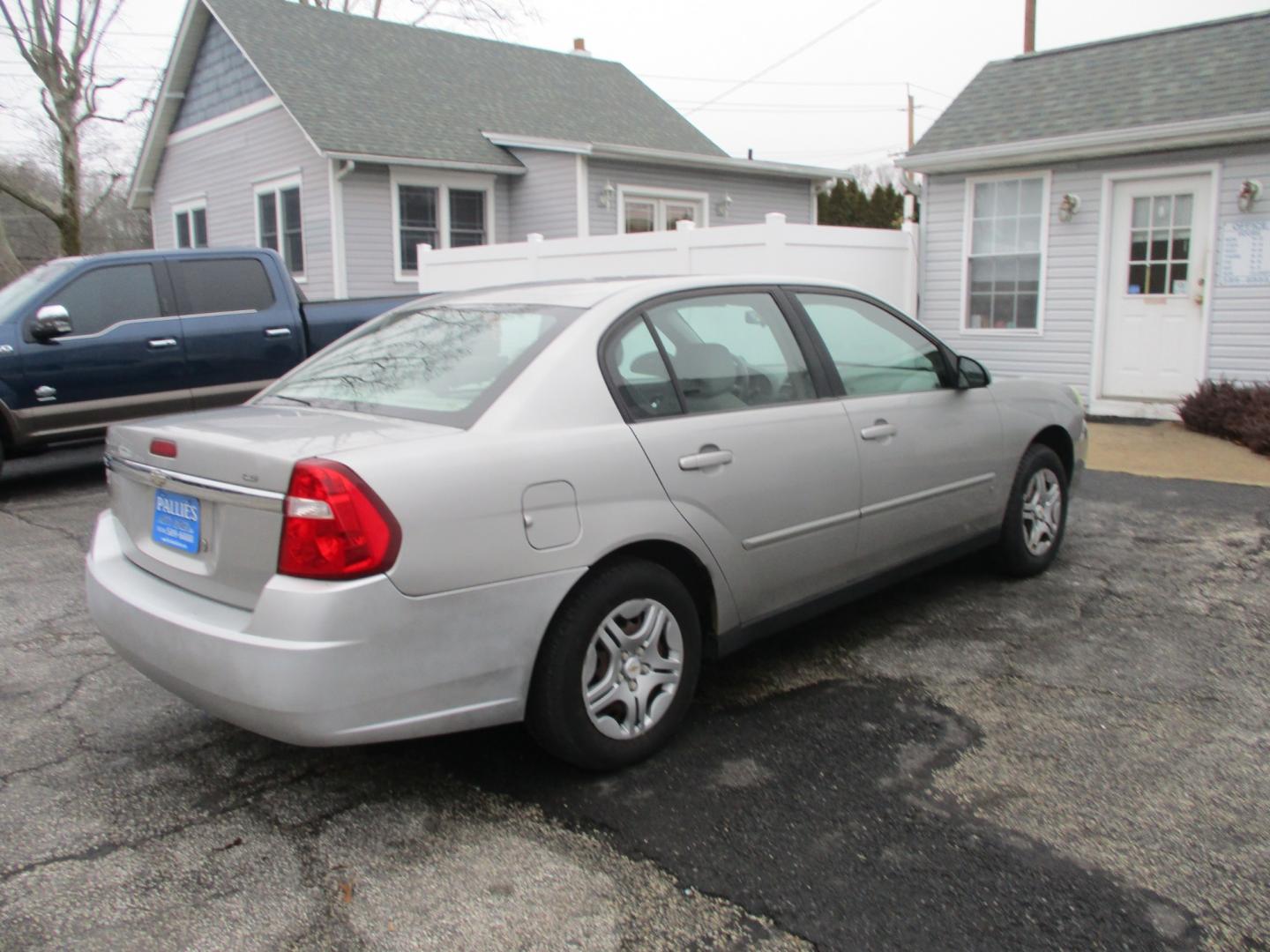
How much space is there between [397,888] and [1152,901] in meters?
1.89

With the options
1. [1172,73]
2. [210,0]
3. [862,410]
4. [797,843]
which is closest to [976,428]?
[862,410]

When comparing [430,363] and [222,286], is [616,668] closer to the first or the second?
[430,363]

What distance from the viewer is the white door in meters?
10.3

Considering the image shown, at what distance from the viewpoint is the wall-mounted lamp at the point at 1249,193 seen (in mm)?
9758

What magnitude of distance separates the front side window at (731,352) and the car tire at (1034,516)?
1627 millimetres

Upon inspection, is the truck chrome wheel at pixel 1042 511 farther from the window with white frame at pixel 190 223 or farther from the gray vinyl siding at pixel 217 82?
the window with white frame at pixel 190 223

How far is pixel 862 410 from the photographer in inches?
168

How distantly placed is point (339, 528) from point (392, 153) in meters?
14.1

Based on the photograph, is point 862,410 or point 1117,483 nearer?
point 862,410

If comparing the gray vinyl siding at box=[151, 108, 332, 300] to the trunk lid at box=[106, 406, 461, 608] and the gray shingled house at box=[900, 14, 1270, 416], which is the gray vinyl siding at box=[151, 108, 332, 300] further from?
the trunk lid at box=[106, 406, 461, 608]

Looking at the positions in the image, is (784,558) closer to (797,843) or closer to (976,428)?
(797,843)

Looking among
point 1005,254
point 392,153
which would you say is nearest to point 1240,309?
point 1005,254

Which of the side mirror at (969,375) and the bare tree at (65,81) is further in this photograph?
the bare tree at (65,81)

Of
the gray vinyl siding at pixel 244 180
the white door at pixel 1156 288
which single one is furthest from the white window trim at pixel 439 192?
the white door at pixel 1156 288
